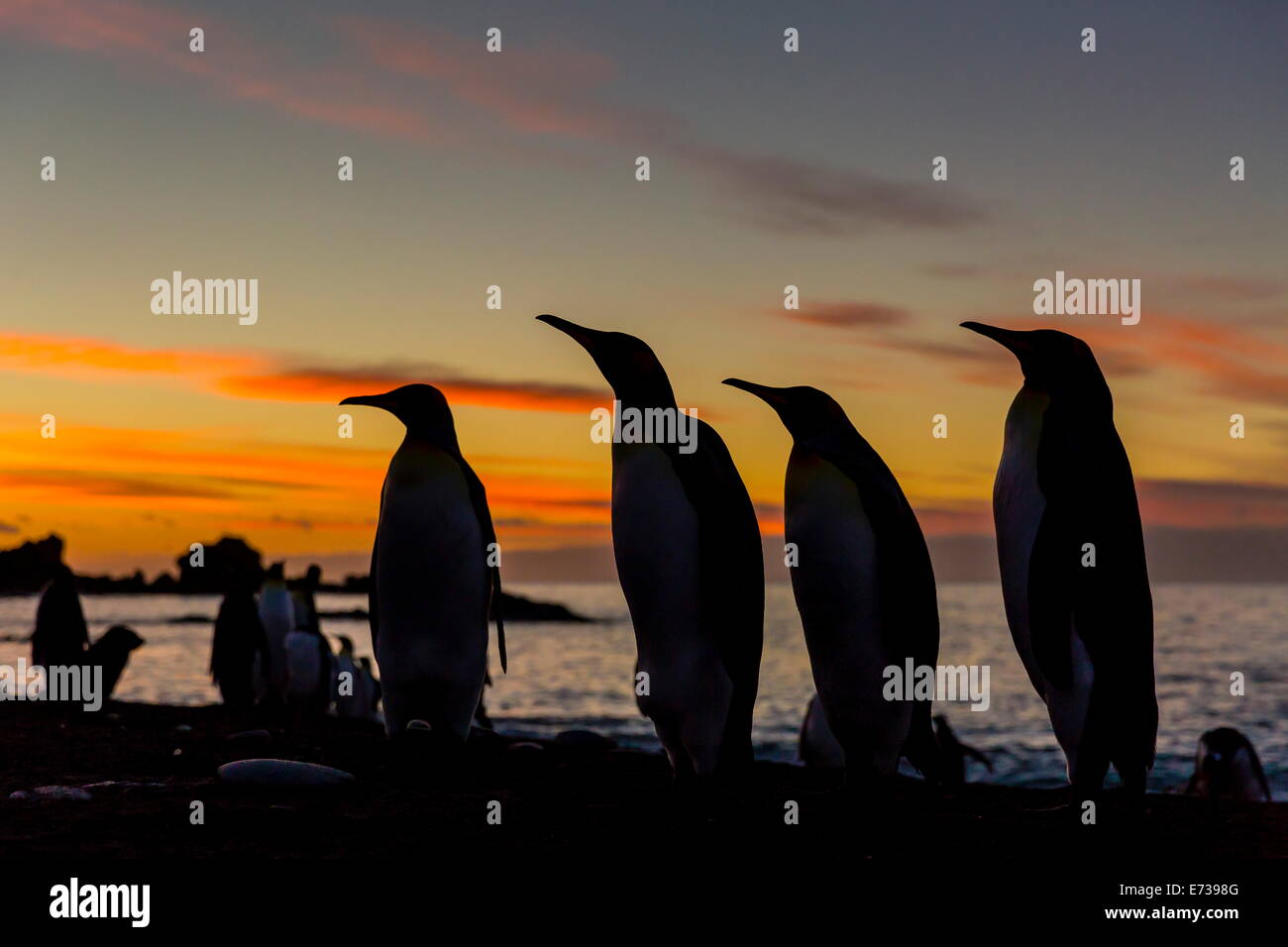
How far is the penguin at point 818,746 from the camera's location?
11820mm

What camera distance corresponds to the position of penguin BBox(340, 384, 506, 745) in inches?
293

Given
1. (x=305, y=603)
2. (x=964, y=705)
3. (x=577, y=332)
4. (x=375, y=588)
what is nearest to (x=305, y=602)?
(x=305, y=603)

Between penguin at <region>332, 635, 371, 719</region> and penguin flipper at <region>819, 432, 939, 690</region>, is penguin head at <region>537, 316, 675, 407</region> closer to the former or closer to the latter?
penguin flipper at <region>819, 432, 939, 690</region>

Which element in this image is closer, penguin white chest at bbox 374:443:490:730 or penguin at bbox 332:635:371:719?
penguin white chest at bbox 374:443:490:730

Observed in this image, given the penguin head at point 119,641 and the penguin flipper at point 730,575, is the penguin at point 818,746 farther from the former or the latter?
the penguin head at point 119,641

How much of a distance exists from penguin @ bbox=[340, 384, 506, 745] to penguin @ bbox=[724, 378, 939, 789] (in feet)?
7.61

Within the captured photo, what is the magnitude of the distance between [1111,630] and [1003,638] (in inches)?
2089

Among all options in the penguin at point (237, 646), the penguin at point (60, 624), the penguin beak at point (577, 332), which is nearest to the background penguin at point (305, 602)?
the penguin at point (237, 646)

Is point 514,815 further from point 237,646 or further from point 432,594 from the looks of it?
point 237,646

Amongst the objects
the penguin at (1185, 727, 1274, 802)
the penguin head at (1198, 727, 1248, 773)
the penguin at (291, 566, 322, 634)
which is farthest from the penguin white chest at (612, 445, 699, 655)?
the penguin at (291, 566, 322, 634)

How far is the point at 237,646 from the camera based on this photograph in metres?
16.1

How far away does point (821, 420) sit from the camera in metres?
6.12
